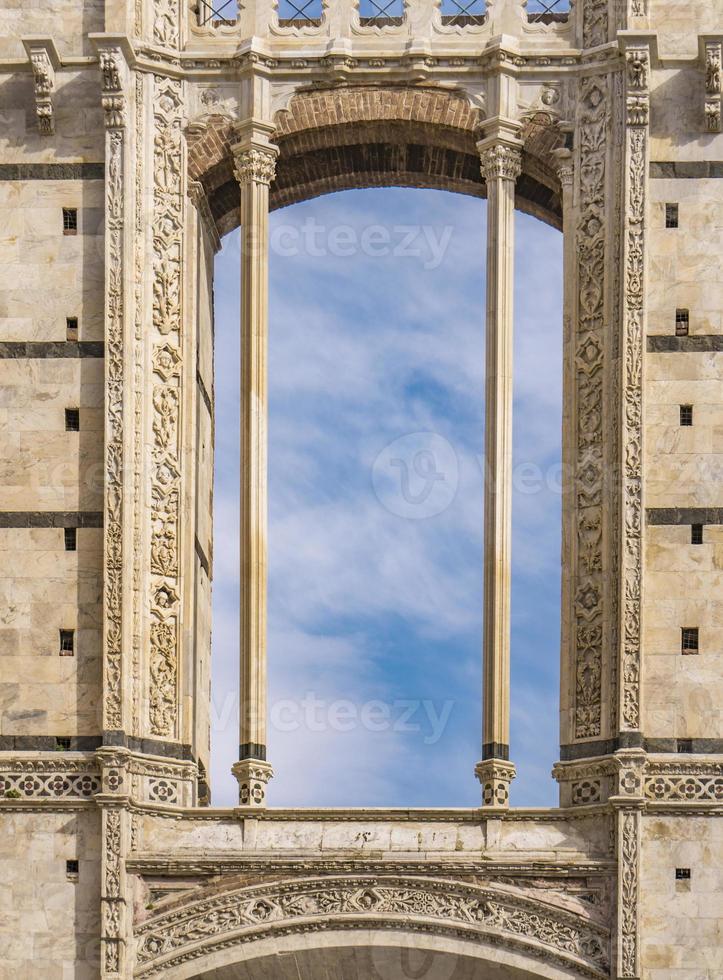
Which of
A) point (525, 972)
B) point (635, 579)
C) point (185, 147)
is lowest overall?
point (525, 972)

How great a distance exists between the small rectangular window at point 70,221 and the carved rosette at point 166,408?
A: 33.4 inches

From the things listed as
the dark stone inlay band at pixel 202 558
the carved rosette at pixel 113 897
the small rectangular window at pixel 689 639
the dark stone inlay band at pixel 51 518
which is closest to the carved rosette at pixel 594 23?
the small rectangular window at pixel 689 639

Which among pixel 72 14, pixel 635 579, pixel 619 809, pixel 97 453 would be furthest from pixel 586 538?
pixel 72 14

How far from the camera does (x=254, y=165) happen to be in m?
31.9

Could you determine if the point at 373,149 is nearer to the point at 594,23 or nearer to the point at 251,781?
the point at 594,23

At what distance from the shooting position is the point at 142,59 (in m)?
32.0

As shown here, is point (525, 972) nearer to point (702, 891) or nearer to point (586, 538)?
point (702, 891)

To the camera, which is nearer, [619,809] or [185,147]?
[619,809]

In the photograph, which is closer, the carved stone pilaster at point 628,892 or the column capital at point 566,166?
the carved stone pilaster at point 628,892

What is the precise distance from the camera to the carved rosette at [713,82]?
103ft

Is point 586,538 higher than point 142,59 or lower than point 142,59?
lower

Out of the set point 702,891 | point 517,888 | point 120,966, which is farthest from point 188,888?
point 702,891

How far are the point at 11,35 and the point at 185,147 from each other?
229cm

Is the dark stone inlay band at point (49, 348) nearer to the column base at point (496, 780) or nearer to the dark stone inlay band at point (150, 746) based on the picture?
the dark stone inlay band at point (150, 746)
